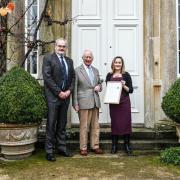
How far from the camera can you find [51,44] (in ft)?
25.1

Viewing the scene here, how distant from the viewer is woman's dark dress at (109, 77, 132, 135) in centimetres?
657

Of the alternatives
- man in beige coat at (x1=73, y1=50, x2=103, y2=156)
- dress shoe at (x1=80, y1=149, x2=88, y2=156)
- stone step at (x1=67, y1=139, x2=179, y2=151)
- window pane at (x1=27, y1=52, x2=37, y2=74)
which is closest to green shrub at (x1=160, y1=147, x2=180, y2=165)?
stone step at (x1=67, y1=139, x2=179, y2=151)

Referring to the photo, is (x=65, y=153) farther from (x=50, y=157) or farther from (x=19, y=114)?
(x=19, y=114)

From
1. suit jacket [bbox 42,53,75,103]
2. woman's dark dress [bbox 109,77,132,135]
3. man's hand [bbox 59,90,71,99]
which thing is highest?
suit jacket [bbox 42,53,75,103]

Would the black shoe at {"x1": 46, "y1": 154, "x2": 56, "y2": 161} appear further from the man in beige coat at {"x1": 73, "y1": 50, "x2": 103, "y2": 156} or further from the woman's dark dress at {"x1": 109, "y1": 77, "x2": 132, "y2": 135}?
Answer: the woman's dark dress at {"x1": 109, "y1": 77, "x2": 132, "y2": 135}

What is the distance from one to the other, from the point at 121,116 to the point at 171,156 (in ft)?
3.59

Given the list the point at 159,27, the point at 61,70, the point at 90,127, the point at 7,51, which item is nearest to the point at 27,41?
the point at 7,51

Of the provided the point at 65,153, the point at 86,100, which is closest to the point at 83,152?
the point at 65,153

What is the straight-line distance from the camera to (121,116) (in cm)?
660

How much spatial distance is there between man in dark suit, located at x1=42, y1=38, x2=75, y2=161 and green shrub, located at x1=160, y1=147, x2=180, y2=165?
1609mm

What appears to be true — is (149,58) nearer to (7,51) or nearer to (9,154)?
(7,51)

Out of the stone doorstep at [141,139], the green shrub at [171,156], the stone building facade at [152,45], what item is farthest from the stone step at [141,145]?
the stone building facade at [152,45]

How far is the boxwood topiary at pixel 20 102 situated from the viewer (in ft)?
19.8

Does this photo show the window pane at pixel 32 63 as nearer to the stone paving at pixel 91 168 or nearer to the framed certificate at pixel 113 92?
the framed certificate at pixel 113 92
